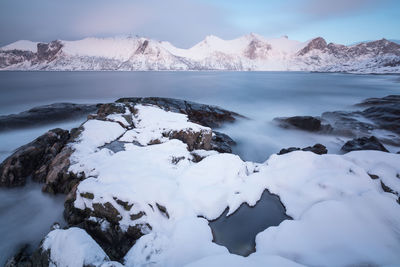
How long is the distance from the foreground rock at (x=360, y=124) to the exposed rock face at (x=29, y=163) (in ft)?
47.1

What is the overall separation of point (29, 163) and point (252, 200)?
7.77 metres

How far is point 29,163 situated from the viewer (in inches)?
267

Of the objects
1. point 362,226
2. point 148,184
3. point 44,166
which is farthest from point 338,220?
point 44,166

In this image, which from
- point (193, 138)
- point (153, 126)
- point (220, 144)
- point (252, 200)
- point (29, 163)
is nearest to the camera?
point (252, 200)

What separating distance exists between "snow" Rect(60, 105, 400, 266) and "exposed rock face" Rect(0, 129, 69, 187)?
1.70 meters

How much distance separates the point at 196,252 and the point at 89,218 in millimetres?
2613

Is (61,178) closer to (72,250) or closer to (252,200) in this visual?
(72,250)

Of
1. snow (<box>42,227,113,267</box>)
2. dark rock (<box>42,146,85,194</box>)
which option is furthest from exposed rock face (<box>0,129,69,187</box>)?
snow (<box>42,227,113,267</box>)

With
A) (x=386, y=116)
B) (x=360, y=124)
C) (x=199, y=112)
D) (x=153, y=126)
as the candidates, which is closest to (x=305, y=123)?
(x=360, y=124)

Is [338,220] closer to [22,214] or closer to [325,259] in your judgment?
[325,259]

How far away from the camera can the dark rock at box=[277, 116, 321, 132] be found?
13258mm

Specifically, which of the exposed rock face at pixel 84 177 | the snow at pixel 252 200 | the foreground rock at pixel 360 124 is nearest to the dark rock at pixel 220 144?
the exposed rock face at pixel 84 177

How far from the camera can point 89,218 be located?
418 cm

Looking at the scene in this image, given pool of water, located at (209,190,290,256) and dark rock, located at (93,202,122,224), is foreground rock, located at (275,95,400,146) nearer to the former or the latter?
pool of water, located at (209,190,290,256)
